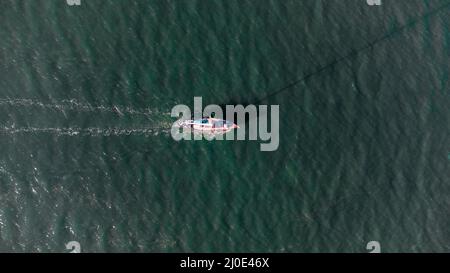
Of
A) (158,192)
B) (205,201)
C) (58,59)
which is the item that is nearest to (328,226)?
(205,201)

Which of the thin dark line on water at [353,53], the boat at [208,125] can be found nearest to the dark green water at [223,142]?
the thin dark line on water at [353,53]

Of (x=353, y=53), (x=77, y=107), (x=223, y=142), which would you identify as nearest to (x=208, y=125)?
(x=223, y=142)

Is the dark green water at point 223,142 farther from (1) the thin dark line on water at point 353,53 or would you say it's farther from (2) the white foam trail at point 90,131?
(1) the thin dark line on water at point 353,53

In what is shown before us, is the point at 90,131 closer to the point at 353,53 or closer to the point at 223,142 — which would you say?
the point at 223,142

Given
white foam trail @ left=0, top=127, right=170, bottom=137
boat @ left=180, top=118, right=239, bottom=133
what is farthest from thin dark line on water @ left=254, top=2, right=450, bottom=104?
white foam trail @ left=0, top=127, right=170, bottom=137

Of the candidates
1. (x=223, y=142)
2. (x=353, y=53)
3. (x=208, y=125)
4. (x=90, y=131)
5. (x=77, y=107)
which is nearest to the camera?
(x=90, y=131)
